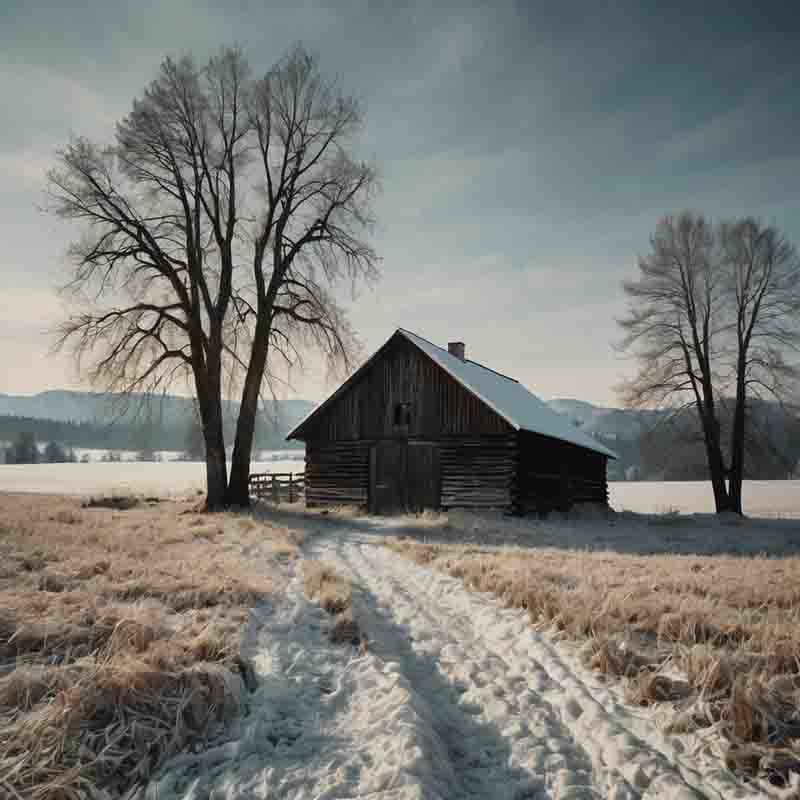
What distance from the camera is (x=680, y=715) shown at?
3.48 meters

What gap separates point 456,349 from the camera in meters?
23.7

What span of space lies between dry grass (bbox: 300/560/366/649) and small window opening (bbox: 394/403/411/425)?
433 inches

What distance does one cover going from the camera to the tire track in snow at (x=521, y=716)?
2982 millimetres

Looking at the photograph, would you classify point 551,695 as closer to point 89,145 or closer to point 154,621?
point 154,621

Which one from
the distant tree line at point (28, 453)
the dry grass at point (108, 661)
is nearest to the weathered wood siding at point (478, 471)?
the dry grass at point (108, 661)

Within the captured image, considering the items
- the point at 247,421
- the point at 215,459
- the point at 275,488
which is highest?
the point at 247,421

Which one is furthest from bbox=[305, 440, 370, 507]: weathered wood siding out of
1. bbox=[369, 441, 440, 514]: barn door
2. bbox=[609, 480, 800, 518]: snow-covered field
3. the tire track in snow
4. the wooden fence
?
bbox=[609, 480, 800, 518]: snow-covered field

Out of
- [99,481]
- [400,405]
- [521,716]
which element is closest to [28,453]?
[99,481]

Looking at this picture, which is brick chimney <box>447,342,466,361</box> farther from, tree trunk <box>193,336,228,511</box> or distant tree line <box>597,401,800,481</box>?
tree trunk <box>193,336,228,511</box>

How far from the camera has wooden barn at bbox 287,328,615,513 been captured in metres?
18.2

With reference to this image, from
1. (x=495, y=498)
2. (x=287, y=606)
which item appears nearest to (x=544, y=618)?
(x=287, y=606)

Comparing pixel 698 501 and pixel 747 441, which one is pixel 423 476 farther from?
pixel 698 501

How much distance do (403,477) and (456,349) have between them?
745cm

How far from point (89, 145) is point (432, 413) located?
14.9 m
